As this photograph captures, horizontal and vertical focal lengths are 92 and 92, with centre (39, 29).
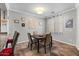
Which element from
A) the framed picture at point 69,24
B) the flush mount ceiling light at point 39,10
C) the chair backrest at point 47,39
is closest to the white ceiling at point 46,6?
the flush mount ceiling light at point 39,10

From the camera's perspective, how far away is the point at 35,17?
1.76 metres

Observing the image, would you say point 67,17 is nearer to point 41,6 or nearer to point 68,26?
point 68,26

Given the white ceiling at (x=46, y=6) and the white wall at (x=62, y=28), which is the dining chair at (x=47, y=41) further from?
the white ceiling at (x=46, y=6)

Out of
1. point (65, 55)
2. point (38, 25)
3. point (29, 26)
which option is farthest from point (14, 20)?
point (65, 55)

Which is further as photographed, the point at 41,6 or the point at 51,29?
the point at 51,29

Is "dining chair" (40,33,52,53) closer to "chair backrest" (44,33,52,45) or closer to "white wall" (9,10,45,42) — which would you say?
"chair backrest" (44,33,52,45)

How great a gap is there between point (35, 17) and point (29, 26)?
21 centimetres

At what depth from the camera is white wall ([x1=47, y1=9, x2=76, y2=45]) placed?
5.40 feet

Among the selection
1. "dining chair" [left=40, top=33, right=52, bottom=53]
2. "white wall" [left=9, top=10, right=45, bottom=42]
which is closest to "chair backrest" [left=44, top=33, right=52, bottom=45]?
"dining chair" [left=40, top=33, right=52, bottom=53]

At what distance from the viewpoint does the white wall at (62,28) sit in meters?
1.65

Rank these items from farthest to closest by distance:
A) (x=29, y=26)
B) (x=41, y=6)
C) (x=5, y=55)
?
(x=29, y=26), (x=41, y=6), (x=5, y=55)

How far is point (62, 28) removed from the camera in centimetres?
168

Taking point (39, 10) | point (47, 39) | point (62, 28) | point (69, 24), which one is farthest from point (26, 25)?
point (69, 24)

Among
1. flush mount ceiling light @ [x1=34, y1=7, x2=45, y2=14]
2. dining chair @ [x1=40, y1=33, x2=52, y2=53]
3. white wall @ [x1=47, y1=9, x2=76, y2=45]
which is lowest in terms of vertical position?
dining chair @ [x1=40, y1=33, x2=52, y2=53]
